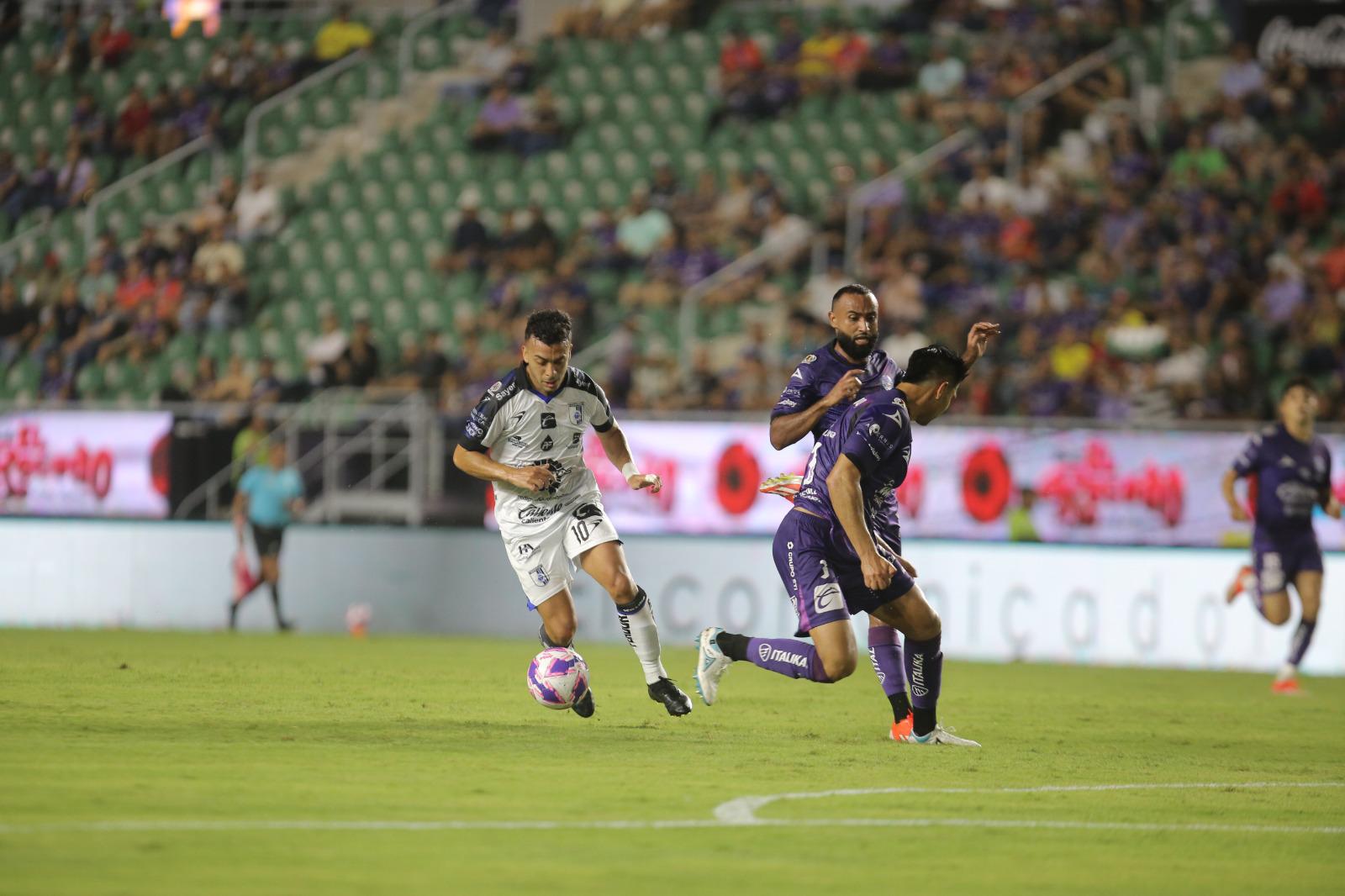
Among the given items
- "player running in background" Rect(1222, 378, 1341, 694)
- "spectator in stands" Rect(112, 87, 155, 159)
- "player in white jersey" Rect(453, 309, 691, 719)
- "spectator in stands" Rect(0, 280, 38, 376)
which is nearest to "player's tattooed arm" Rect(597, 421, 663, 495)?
"player in white jersey" Rect(453, 309, 691, 719)

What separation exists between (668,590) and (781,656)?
9.92m

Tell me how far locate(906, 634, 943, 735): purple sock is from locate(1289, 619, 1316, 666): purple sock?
6564mm

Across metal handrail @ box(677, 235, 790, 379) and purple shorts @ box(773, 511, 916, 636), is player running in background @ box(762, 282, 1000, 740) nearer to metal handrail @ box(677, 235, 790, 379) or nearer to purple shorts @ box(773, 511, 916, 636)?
purple shorts @ box(773, 511, 916, 636)

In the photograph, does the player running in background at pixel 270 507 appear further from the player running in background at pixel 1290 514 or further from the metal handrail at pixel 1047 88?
the player running in background at pixel 1290 514

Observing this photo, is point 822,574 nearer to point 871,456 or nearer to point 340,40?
point 871,456

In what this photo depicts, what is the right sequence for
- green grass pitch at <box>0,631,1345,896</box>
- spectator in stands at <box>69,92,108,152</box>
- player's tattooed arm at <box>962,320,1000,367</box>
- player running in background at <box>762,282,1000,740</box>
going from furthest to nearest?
spectator in stands at <box>69,92,108,152</box> < player running in background at <box>762,282,1000,740</box> < player's tattooed arm at <box>962,320,1000,367</box> < green grass pitch at <box>0,631,1345,896</box>

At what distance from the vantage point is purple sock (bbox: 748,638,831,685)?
386 inches

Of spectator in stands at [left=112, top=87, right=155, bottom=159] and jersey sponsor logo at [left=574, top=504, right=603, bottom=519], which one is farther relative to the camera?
spectator in stands at [left=112, top=87, right=155, bottom=159]

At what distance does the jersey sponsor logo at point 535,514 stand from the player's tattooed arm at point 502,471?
215mm

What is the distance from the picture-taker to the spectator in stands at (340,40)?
1179 inches

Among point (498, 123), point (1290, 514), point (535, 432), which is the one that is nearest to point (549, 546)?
point (535, 432)

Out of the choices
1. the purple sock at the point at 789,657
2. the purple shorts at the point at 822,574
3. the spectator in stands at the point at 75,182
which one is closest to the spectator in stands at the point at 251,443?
the spectator in stands at the point at 75,182

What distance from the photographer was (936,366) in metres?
9.34

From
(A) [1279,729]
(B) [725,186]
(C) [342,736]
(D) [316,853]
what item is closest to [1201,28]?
(B) [725,186]
